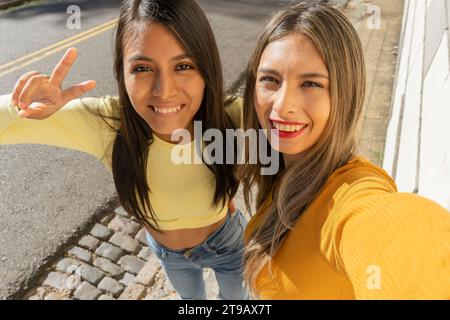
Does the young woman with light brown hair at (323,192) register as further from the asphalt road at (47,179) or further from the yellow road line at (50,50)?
the yellow road line at (50,50)

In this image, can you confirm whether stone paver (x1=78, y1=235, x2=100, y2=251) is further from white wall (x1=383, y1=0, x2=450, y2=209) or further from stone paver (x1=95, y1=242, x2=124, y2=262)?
white wall (x1=383, y1=0, x2=450, y2=209)

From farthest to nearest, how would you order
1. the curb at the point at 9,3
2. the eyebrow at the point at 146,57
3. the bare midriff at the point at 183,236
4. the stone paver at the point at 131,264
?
the curb at the point at 9,3
the stone paver at the point at 131,264
the bare midriff at the point at 183,236
the eyebrow at the point at 146,57

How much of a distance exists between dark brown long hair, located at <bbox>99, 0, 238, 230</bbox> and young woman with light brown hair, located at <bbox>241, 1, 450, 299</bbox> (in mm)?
217

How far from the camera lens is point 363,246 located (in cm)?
107

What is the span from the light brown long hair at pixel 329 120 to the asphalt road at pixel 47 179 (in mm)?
1392

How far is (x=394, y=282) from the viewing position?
0.95 meters

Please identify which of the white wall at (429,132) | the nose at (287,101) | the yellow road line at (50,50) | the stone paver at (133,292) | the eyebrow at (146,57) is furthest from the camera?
the yellow road line at (50,50)

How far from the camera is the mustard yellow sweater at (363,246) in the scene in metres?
0.94

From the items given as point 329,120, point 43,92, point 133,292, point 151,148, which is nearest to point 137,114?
point 151,148

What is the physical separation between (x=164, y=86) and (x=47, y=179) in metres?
3.16

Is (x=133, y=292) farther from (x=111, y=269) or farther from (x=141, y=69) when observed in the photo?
(x=141, y=69)

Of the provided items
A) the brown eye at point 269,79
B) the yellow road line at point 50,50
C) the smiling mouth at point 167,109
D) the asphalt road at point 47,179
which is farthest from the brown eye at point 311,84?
the yellow road line at point 50,50

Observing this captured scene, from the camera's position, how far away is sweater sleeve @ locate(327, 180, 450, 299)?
0.93 meters
